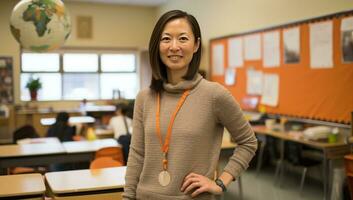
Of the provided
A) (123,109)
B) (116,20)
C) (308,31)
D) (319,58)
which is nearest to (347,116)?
(319,58)

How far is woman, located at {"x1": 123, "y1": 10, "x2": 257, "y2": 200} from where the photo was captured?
4.35ft

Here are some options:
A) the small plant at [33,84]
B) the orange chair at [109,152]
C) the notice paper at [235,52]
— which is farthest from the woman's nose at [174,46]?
the small plant at [33,84]

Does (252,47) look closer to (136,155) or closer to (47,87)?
(136,155)

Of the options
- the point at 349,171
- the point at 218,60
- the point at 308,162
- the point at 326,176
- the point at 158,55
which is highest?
the point at 218,60

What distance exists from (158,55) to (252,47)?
528cm

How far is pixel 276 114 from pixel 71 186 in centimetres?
401

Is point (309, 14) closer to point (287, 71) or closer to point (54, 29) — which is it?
point (287, 71)

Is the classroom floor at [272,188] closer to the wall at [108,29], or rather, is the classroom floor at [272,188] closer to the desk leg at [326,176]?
the desk leg at [326,176]

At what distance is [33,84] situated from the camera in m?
9.46

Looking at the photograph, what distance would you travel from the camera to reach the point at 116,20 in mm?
10430

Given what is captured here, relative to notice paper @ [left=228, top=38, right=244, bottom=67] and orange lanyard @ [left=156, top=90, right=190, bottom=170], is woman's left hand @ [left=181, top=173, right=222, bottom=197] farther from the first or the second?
notice paper @ [left=228, top=38, right=244, bottom=67]

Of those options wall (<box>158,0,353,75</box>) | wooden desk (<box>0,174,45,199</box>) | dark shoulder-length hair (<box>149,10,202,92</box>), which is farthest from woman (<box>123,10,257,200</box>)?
wall (<box>158,0,353,75</box>)

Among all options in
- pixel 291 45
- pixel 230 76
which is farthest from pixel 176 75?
pixel 230 76

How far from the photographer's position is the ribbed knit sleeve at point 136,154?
4.69ft
